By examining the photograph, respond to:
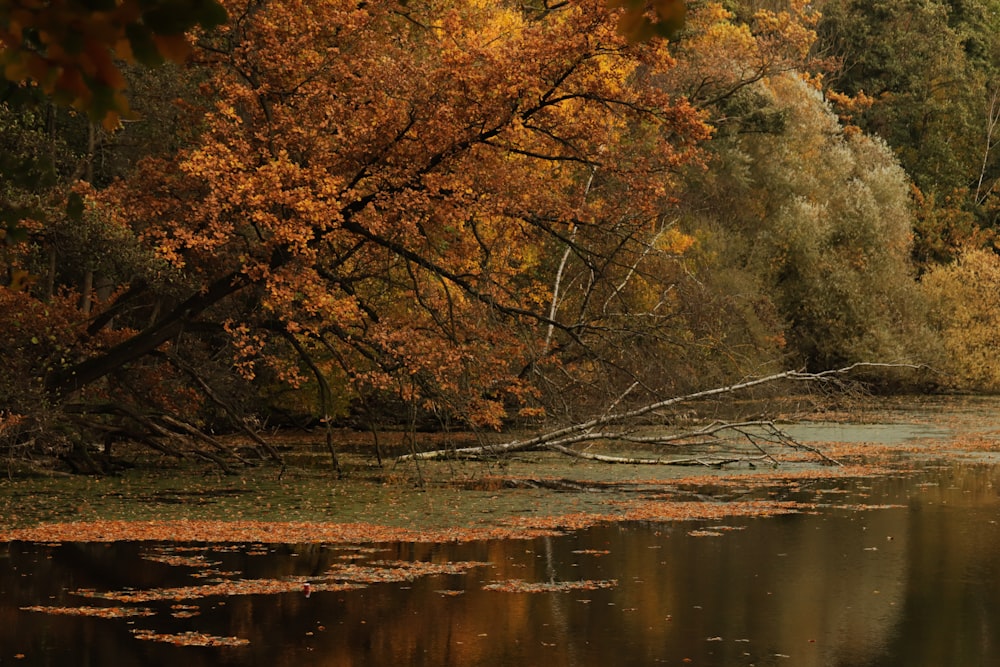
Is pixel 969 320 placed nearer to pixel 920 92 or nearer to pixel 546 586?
pixel 920 92

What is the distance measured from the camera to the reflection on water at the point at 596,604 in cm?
923

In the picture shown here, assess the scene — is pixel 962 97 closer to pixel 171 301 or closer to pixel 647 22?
pixel 171 301

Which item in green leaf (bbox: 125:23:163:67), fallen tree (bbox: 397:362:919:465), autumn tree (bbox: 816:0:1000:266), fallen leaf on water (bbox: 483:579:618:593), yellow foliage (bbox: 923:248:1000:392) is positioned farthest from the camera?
autumn tree (bbox: 816:0:1000:266)

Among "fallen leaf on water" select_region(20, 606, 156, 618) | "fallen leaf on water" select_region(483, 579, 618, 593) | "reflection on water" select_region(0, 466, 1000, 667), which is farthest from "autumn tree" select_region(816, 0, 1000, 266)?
"fallen leaf on water" select_region(20, 606, 156, 618)

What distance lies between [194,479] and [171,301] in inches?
112

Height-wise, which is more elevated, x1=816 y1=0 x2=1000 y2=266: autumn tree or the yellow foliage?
x1=816 y1=0 x2=1000 y2=266: autumn tree

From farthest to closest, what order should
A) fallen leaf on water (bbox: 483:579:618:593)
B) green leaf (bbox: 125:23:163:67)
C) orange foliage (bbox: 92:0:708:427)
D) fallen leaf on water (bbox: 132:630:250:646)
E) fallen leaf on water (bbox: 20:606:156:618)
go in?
orange foliage (bbox: 92:0:708:427), fallen leaf on water (bbox: 483:579:618:593), fallen leaf on water (bbox: 20:606:156:618), fallen leaf on water (bbox: 132:630:250:646), green leaf (bbox: 125:23:163:67)

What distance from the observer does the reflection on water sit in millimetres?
9234

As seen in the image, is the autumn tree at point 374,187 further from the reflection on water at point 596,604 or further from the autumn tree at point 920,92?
the autumn tree at point 920,92

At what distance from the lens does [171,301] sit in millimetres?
21375

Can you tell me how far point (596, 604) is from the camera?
11047 mm

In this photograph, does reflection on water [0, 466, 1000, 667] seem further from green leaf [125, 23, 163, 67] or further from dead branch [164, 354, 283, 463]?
green leaf [125, 23, 163, 67]

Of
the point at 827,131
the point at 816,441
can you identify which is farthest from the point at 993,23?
the point at 816,441

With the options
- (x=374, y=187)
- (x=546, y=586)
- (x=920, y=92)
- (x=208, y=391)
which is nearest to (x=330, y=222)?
(x=374, y=187)
